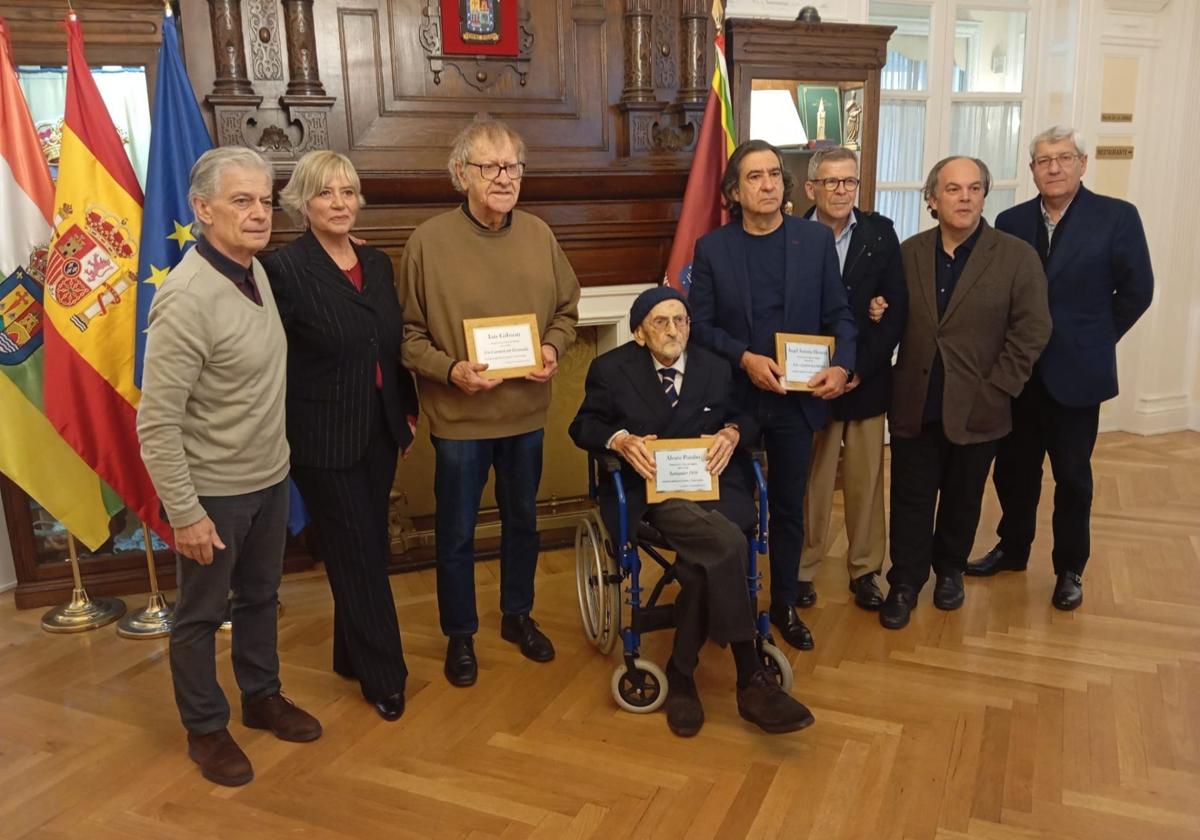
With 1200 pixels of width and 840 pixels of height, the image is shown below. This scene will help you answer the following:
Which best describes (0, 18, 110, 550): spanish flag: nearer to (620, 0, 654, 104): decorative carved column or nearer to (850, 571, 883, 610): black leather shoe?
(620, 0, 654, 104): decorative carved column

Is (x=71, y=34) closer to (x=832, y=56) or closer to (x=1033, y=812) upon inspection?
(x=832, y=56)

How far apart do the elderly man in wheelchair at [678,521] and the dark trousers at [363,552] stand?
61cm

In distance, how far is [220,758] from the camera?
2.46 metres

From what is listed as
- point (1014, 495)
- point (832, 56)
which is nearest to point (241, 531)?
point (1014, 495)

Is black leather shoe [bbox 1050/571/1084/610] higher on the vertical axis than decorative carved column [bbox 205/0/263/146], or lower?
lower

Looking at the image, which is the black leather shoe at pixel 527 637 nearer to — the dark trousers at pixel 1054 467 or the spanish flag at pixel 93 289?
the spanish flag at pixel 93 289

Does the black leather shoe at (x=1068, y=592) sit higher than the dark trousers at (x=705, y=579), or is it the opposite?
the dark trousers at (x=705, y=579)

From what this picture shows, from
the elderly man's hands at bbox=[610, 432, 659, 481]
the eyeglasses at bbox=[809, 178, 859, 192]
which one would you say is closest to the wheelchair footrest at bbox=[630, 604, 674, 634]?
the elderly man's hands at bbox=[610, 432, 659, 481]

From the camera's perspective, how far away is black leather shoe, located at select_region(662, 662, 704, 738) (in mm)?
2578

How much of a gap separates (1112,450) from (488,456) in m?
4.12

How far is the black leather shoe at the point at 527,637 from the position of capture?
307 cm

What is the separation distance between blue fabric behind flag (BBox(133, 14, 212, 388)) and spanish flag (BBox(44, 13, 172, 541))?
2.7 inches

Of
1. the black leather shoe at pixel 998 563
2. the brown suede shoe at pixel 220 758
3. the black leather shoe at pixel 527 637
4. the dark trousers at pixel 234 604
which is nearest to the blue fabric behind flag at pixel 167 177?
the dark trousers at pixel 234 604

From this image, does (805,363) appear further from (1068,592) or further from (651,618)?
(1068,592)
